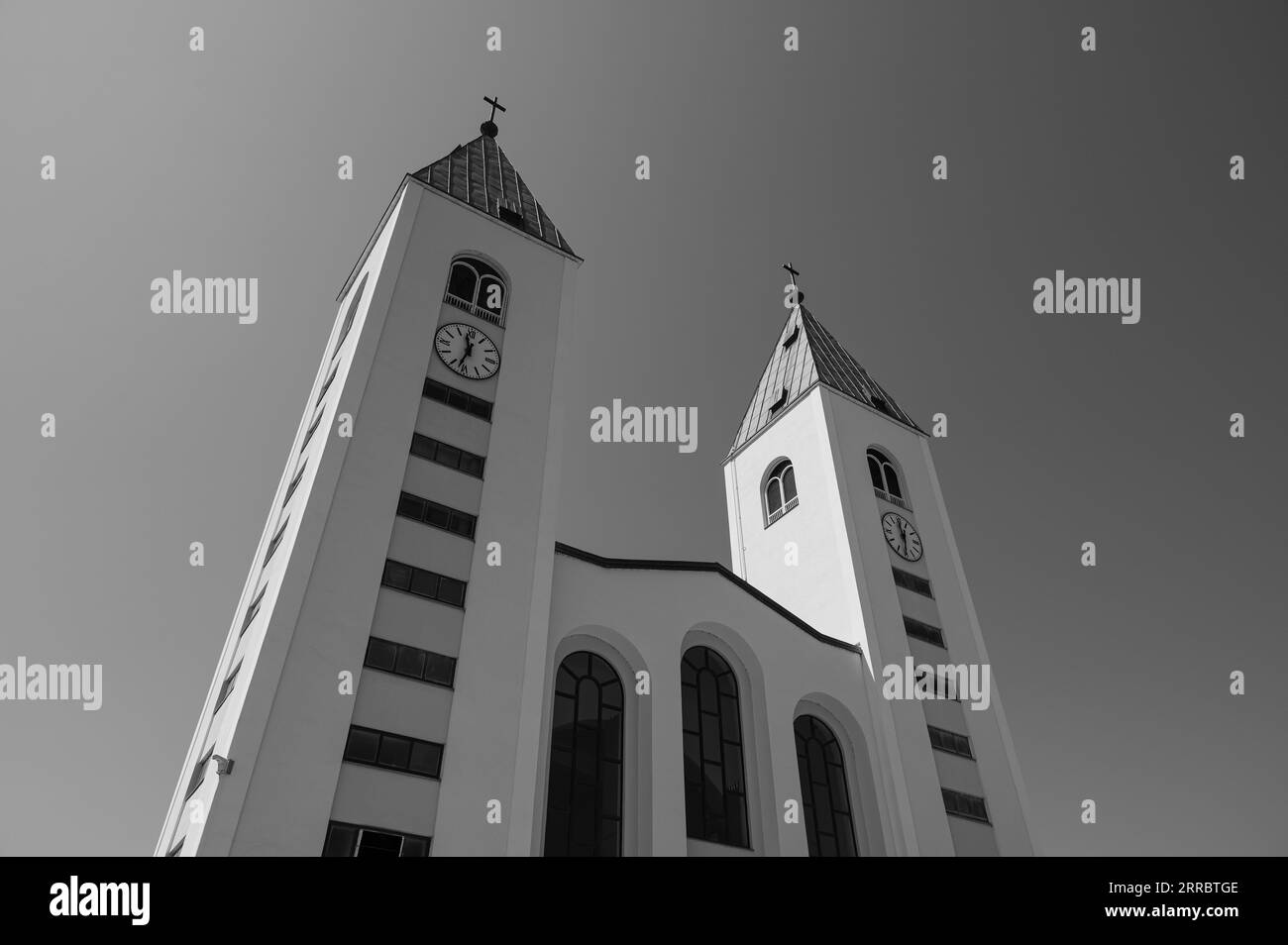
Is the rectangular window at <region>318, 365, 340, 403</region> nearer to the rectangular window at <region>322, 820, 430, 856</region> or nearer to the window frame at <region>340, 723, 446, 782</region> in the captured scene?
the window frame at <region>340, 723, 446, 782</region>

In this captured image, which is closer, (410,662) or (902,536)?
(410,662)

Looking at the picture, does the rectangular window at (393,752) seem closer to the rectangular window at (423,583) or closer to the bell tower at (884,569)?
the rectangular window at (423,583)

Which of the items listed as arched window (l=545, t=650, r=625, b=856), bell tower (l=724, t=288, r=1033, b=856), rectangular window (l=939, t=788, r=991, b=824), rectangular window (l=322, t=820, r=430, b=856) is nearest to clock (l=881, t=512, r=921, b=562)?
bell tower (l=724, t=288, r=1033, b=856)

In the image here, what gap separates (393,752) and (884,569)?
15.5 meters

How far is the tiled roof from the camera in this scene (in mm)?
24578

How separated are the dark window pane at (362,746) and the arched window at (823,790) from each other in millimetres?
9948

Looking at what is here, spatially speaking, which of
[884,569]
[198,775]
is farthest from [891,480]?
[198,775]

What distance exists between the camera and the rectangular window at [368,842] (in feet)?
43.9

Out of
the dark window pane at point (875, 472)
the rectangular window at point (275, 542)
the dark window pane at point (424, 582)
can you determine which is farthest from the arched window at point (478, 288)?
the dark window pane at point (875, 472)

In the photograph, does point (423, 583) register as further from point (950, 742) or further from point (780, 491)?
point (780, 491)

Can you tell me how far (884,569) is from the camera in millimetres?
25375

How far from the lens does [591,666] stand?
19.1 metres
